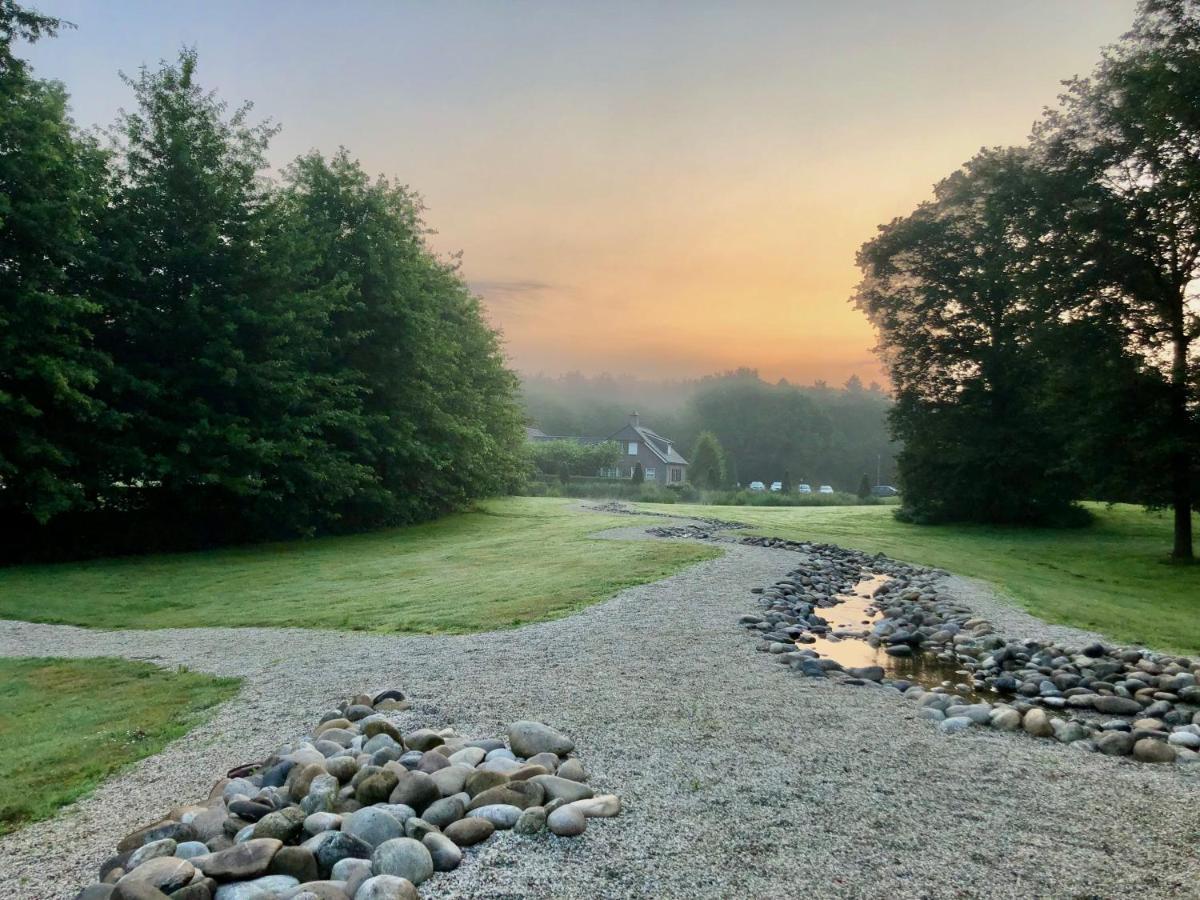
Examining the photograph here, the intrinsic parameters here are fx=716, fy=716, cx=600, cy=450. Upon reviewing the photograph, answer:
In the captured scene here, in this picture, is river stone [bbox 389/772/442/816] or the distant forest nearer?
river stone [bbox 389/772/442/816]

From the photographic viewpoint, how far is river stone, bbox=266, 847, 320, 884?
109 inches

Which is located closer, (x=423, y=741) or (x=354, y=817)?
(x=354, y=817)

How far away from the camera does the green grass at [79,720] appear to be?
3900 millimetres

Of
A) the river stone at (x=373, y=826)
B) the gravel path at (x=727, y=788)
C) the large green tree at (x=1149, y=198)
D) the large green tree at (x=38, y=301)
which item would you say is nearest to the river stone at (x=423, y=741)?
the gravel path at (x=727, y=788)

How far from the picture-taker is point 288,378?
1816 cm

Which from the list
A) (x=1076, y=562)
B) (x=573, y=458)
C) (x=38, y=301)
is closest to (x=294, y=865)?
(x=38, y=301)

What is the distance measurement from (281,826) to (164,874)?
1.53 feet

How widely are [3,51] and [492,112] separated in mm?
9446

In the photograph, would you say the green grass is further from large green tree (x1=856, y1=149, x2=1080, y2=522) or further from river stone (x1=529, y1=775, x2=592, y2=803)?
large green tree (x1=856, y1=149, x2=1080, y2=522)

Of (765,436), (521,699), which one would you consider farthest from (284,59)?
(765,436)

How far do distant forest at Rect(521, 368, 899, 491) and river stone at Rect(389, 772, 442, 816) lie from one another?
75790 mm

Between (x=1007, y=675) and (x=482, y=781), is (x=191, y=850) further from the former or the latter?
(x=1007, y=675)

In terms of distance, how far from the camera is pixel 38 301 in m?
13.3

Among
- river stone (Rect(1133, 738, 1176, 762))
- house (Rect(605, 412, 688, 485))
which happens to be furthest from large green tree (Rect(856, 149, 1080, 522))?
house (Rect(605, 412, 688, 485))
